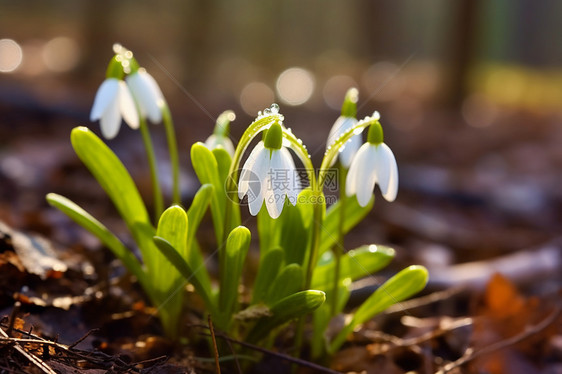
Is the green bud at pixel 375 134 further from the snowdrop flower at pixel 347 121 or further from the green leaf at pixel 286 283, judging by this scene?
the green leaf at pixel 286 283

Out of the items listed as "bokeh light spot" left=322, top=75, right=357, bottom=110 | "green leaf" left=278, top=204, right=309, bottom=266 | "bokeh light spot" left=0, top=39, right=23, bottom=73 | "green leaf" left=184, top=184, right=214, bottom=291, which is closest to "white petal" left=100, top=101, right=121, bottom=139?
"green leaf" left=184, top=184, right=214, bottom=291

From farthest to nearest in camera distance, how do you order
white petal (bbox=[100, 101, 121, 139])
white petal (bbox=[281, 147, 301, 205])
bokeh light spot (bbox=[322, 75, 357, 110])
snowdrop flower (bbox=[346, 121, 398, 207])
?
bokeh light spot (bbox=[322, 75, 357, 110]) → white petal (bbox=[100, 101, 121, 139]) → snowdrop flower (bbox=[346, 121, 398, 207]) → white petal (bbox=[281, 147, 301, 205])

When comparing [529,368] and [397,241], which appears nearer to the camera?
[529,368]

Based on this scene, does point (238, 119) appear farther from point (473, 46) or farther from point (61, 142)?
point (473, 46)

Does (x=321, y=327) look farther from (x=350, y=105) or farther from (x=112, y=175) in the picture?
(x=112, y=175)

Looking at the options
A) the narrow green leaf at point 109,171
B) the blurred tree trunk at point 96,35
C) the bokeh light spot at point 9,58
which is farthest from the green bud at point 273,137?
the bokeh light spot at point 9,58

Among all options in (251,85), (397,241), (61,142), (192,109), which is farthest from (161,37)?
(397,241)

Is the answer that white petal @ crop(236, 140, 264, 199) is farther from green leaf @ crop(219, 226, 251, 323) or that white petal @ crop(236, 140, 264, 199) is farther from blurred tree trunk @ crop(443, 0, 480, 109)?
blurred tree trunk @ crop(443, 0, 480, 109)
